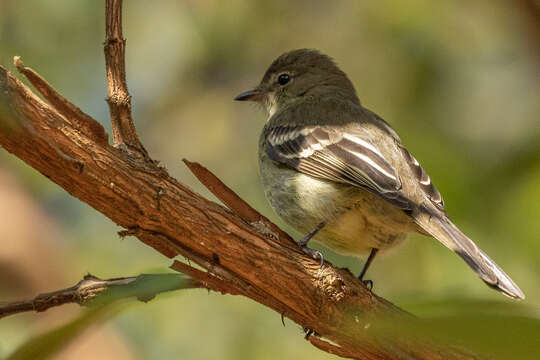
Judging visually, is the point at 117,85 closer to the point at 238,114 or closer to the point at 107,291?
the point at 107,291

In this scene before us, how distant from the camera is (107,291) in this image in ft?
8.08

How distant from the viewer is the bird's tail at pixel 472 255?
3.06 metres

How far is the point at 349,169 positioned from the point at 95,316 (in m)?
2.41

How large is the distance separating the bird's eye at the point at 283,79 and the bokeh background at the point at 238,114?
1074 mm

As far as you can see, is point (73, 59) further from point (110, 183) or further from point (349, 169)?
point (110, 183)

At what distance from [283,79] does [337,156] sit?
73.7 inches

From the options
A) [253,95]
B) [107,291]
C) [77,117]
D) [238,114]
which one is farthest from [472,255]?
[238,114]

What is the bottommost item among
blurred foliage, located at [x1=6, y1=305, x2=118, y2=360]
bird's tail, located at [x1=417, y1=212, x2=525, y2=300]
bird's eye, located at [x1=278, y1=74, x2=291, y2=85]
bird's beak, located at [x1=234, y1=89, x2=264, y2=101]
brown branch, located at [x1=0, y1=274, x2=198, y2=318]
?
blurred foliage, located at [x1=6, y1=305, x2=118, y2=360]

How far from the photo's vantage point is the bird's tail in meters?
3.06

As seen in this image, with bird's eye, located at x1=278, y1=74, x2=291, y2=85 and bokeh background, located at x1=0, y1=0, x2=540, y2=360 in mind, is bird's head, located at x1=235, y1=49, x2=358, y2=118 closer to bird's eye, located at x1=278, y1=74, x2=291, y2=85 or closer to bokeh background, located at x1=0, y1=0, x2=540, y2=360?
bird's eye, located at x1=278, y1=74, x2=291, y2=85

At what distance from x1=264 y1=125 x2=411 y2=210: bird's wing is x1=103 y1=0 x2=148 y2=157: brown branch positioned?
1.45 m

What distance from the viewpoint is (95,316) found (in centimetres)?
173

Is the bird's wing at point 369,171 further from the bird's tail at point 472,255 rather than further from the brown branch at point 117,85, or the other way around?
the brown branch at point 117,85

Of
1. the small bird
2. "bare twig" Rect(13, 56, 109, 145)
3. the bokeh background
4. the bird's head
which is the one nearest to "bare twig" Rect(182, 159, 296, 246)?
the small bird
